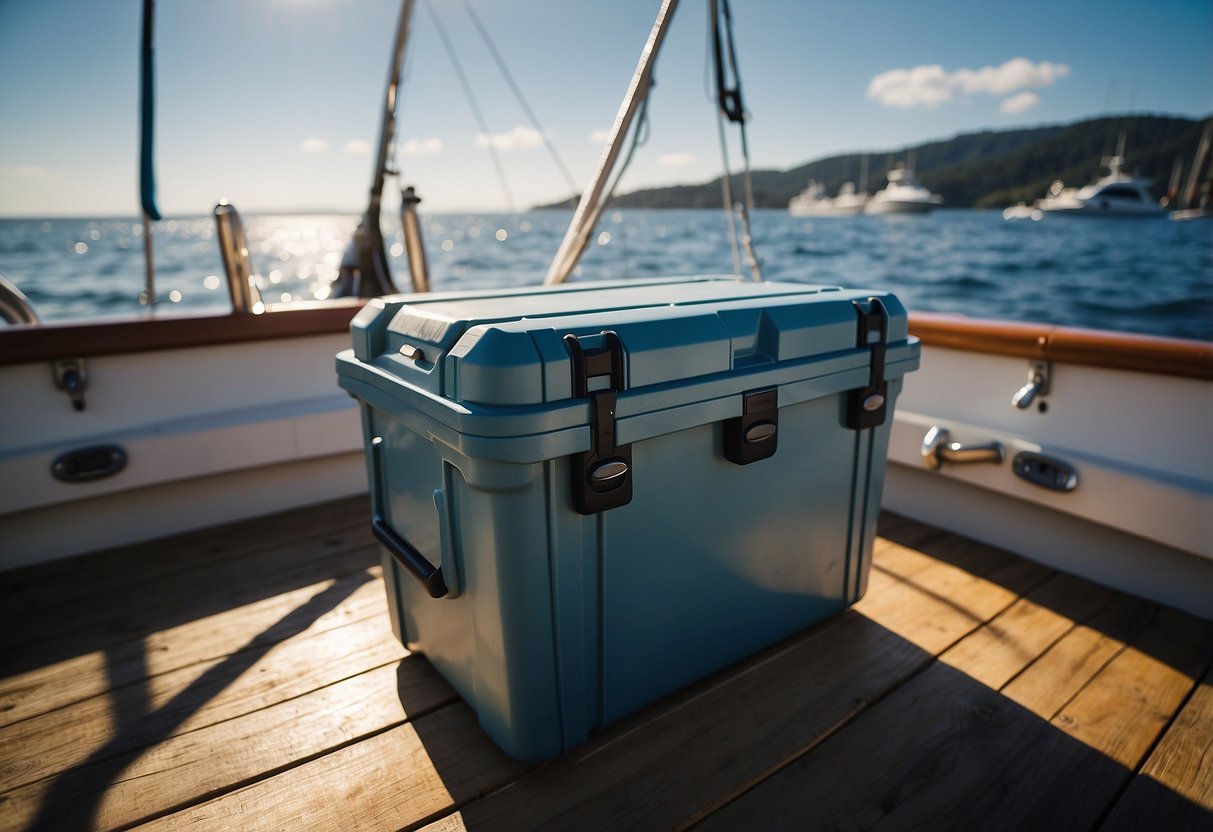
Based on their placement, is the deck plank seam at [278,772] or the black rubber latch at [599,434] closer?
the black rubber latch at [599,434]

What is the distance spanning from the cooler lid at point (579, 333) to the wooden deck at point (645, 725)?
0.59 m

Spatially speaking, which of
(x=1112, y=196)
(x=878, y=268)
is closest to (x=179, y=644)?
(x=878, y=268)

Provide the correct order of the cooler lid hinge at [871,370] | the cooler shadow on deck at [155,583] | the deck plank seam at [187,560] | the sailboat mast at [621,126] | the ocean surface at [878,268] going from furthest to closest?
the ocean surface at [878,268] → the sailboat mast at [621,126] → the deck plank seam at [187,560] → the cooler shadow on deck at [155,583] → the cooler lid hinge at [871,370]

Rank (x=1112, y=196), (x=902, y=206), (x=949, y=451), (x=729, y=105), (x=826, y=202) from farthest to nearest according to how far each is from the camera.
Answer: (x=826, y=202)
(x=902, y=206)
(x=1112, y=196)
(x=729, y=105)
(x=949, y=451)

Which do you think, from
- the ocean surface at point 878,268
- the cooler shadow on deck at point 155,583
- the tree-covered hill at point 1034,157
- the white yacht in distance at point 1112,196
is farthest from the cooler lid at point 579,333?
the white yacht in distance at point 1112,196

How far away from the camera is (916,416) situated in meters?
1.85

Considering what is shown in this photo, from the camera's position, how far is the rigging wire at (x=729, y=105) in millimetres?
1974

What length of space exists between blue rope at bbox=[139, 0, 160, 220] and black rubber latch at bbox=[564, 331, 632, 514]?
2159mm

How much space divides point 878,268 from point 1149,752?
1042 inches

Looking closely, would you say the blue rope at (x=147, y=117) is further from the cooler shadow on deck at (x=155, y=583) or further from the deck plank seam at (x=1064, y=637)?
the deck plank seam at (x=1064, y=637)

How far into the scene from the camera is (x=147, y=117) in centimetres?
232

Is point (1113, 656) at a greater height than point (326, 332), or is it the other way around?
point (326, 332)

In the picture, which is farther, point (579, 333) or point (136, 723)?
point (136, 723)

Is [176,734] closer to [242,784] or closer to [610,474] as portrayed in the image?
[242,784]
